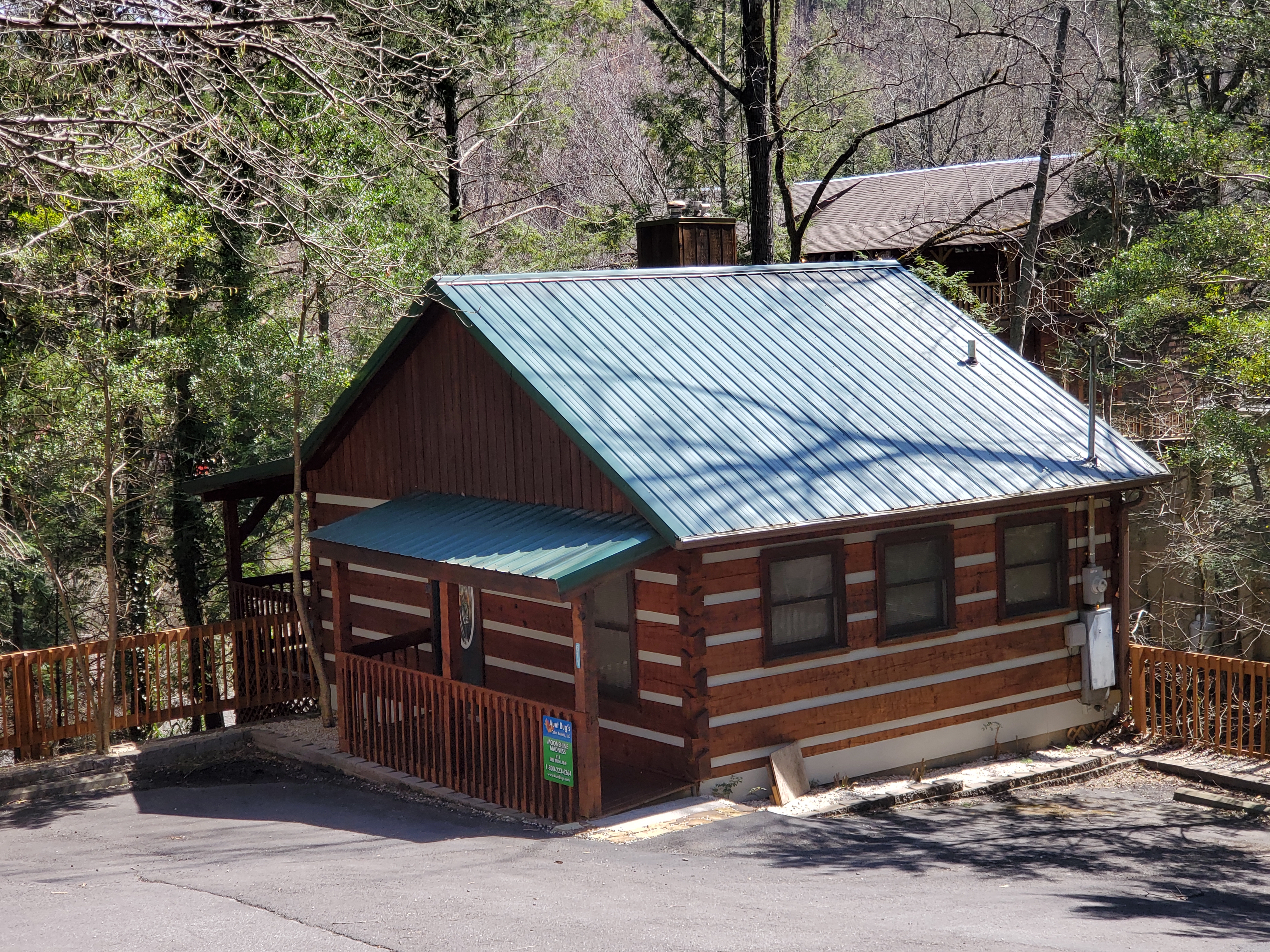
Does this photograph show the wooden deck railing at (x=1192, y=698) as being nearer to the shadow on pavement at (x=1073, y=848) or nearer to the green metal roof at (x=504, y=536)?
the shadow on pavement at (x=1073, y=848)

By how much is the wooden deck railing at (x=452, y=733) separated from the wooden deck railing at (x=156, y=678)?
9.48 ft

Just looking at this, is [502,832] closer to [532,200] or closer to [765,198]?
[765,198]

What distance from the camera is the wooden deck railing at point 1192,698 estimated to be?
44.3 feet

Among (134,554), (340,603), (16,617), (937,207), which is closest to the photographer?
(340,603)

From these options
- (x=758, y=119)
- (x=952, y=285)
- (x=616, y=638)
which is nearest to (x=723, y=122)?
(x=758, y=119)

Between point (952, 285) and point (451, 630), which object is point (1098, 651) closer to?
point (451, 630)

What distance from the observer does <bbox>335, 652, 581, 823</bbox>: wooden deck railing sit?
442 inches

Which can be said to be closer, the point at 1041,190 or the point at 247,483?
the point at 247,483

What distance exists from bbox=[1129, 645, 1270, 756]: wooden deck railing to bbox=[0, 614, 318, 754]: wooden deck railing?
1003 cm

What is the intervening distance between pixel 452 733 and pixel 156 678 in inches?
194

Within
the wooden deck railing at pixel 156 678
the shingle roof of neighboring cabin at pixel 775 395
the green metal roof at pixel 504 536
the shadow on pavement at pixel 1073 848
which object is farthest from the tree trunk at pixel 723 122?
the shadow on pavement at pixel 1073 848

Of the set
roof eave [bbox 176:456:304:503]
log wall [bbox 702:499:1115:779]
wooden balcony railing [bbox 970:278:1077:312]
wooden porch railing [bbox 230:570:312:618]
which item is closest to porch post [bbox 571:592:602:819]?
log wall [bbox 702:499:1115:779]

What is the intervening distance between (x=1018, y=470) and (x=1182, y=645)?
1110 cm

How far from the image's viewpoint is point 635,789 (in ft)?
37.6
